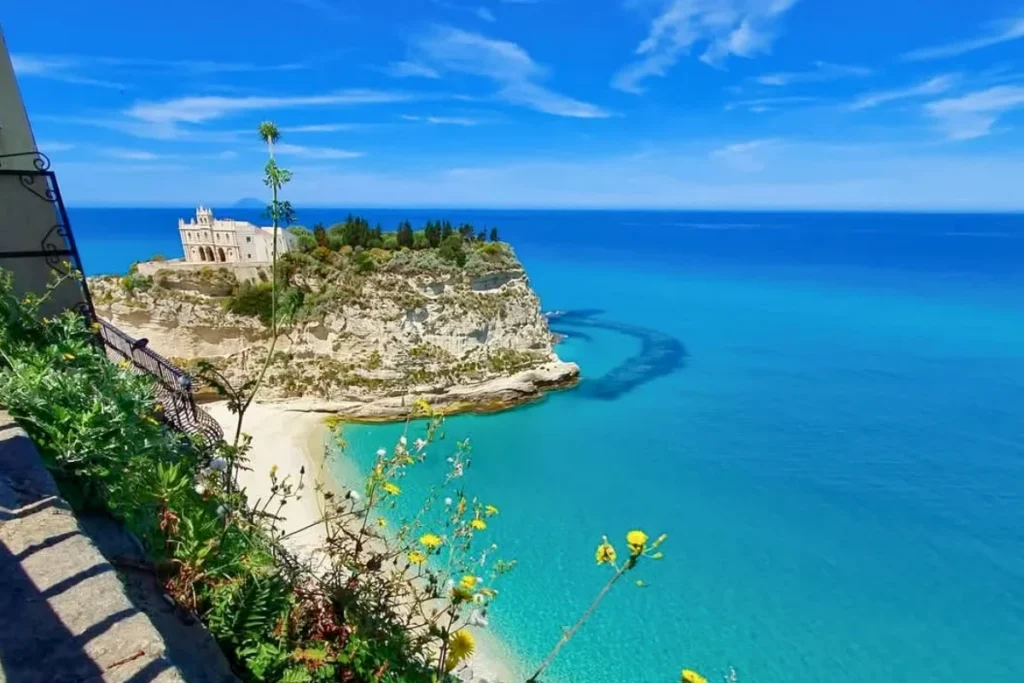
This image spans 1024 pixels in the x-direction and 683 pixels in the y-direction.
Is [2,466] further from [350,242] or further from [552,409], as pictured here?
[350,242]

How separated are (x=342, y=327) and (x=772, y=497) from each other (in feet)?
62.3

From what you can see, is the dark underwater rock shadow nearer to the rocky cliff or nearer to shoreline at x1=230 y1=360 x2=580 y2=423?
shoreline at x1=230 y1=360 x2=580 y2=423

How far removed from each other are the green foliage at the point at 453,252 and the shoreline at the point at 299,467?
31.6 ft

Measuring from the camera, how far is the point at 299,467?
18.8 metres

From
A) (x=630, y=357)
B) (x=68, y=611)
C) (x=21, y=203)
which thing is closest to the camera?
(x=68, y=611)

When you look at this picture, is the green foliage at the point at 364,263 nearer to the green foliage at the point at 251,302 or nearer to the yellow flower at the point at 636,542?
the green foliage at the point at 251,302

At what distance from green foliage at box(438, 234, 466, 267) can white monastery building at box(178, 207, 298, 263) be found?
7695 millimetres

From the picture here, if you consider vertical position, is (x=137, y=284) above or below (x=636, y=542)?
below

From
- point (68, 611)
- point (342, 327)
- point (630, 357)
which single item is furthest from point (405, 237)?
point (68, 611)

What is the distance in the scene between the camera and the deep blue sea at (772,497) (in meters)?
11.6

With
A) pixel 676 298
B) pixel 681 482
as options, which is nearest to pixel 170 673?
pixel 681 482

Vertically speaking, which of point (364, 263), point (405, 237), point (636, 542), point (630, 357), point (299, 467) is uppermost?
point (636, 542)

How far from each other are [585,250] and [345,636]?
105203 millimetres

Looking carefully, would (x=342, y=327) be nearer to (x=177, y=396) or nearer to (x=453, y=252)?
(x=453, y=252)
